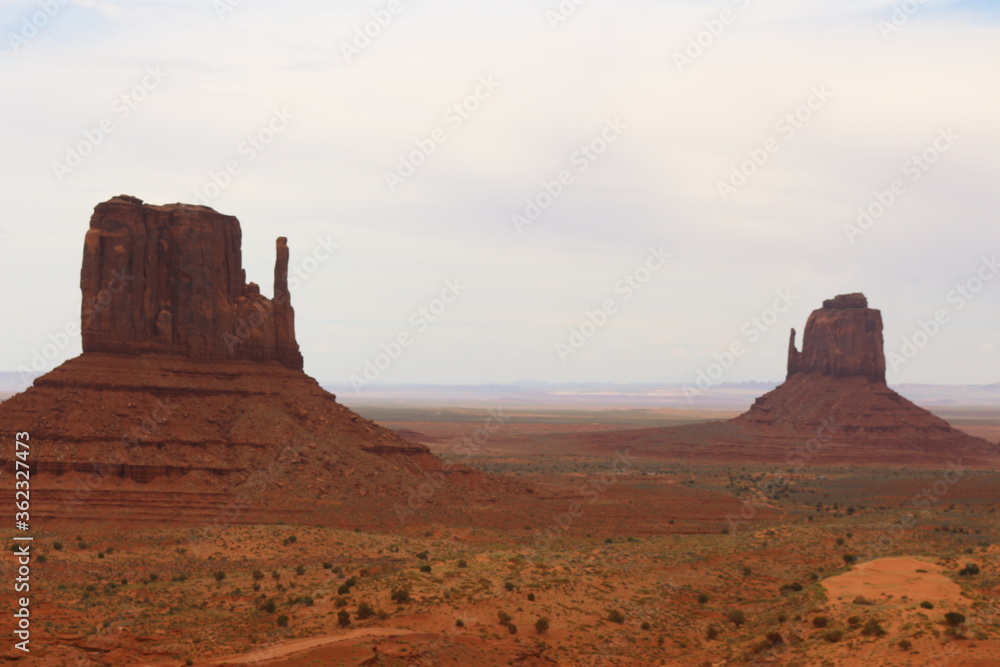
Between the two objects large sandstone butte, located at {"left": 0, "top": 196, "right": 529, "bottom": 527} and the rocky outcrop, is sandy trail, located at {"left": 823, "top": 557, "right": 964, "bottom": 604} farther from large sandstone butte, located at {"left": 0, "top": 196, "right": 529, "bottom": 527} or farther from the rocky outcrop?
the rocky outcrop

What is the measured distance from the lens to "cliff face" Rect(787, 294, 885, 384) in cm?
16250

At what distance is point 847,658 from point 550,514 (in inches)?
1697

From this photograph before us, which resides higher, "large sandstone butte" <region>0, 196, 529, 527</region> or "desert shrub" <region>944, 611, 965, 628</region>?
"large sandstone butte" <region>0, 196, 529, 527</region>

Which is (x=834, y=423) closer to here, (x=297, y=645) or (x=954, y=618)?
(x=954, y=618)

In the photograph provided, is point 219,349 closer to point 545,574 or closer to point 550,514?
point 550,514

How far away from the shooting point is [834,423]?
157 metres

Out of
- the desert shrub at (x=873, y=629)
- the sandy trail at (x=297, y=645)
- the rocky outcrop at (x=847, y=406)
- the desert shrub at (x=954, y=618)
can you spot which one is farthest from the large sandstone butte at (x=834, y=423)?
the sandy trail at (x=297, y=645)

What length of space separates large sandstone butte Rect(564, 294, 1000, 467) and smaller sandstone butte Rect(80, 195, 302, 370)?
86052mm

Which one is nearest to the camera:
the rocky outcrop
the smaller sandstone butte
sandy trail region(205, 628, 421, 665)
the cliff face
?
sandy trail region(205, 628, 421, 665)

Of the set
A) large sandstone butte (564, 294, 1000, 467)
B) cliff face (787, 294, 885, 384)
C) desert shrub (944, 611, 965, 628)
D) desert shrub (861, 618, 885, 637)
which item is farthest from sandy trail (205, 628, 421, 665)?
cliff face (787, 294, 885, 384)

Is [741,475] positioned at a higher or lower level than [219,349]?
lower

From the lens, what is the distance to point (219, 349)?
77.4 m

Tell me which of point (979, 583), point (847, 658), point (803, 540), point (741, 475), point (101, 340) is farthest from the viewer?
point (741, 475)

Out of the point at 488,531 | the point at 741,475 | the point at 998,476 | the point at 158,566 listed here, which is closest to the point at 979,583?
the point at 488,531
